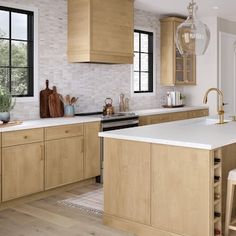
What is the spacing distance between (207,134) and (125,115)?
2480mm

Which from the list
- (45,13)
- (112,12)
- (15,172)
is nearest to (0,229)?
(15,172)

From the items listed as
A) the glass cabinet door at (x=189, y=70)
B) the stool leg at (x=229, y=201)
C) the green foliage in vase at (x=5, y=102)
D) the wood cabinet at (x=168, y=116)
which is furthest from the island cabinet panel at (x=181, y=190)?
the glass cabinet door at (x=189, y=70)

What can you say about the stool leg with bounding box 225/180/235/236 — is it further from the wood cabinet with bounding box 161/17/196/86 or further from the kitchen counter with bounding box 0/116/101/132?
the wood cabinet with bounding box 161/17/196/86

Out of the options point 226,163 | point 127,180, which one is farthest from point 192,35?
point 127,180

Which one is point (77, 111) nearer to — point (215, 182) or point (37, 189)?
point (37, 189)

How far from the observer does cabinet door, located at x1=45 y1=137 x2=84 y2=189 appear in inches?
189

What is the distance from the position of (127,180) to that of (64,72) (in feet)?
8.71

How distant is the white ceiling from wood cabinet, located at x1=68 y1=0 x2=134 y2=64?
0.72 metres

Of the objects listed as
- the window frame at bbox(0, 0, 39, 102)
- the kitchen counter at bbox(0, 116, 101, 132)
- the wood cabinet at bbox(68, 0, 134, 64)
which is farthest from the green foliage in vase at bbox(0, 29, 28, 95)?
the wood cabinet at bbox(68, 0, 134, 64)

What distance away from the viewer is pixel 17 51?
5262 mm

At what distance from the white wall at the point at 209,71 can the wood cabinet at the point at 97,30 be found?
94.0 inches

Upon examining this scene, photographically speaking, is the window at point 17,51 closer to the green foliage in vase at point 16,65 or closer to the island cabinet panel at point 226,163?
the green foliage in vase at point 16,65

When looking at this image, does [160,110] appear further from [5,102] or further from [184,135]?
[184,135]

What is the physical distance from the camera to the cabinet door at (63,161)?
4.79 meters
